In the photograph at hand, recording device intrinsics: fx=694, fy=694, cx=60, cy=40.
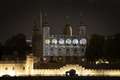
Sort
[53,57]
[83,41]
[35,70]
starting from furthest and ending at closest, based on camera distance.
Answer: [83,41] → [53,57] → [35,70]

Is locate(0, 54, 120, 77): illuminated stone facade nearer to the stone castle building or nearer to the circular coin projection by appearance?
the stone castle building

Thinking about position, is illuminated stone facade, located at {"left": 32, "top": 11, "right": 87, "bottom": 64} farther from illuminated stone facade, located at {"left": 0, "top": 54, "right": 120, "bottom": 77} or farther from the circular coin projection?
illuminated stone facade, located at {"left": 0, "top": 54, "right": 120, "bottom": 77}

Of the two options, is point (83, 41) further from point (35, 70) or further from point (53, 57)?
point (35, 70)

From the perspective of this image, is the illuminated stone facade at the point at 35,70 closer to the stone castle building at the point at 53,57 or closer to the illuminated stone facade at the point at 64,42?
the stone castle building at the point at 53,57

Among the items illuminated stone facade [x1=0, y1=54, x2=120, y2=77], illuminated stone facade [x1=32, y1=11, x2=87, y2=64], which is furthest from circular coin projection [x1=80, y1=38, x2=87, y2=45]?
illuminated stone facade [x1=0, y1=54, x2=120, y2=77]

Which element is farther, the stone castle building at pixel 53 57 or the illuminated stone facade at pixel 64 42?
the illuminated stone facade at pixel 64 42

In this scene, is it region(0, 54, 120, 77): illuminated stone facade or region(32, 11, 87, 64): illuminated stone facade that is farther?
region(32, 11, 87, 64): illuminated stone facade

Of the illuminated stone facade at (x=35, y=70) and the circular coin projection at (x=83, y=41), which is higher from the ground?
the circular coin projection at (x=83, y=41)

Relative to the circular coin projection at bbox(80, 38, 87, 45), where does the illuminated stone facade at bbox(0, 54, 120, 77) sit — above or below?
below

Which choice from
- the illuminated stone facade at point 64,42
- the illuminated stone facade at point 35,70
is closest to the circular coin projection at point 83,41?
the illuminated stone facade at point 64,42

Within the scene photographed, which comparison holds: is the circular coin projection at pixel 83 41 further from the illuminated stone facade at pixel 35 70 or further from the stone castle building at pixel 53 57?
the illuminated stone facade at pixel 35 70

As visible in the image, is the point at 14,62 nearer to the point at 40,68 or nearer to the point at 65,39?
the point at 40,68

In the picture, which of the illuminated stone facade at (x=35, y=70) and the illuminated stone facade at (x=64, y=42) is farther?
the illuminated stone facade at (x=64, y=42)

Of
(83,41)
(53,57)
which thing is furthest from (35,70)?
(83,41)
